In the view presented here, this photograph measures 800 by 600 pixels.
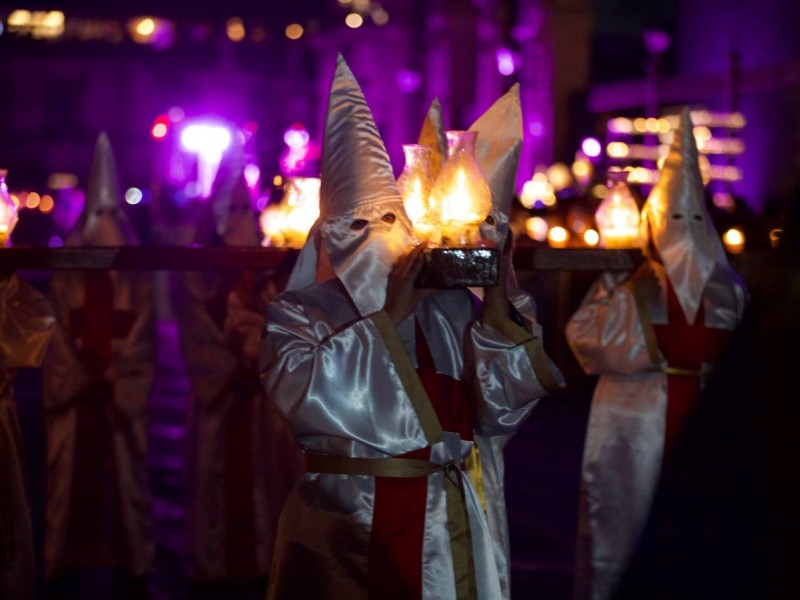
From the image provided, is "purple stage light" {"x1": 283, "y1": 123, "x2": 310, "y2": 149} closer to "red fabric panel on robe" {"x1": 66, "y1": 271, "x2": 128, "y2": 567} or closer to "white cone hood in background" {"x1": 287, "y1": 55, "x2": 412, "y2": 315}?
"red fabric panel on robe" {"x1": 66, "y1": 271, "x2": 128, "y2": 567}

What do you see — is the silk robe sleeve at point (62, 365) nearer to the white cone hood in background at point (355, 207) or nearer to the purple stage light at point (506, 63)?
the white cone hood in background at point (355, 207)

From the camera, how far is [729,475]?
2617 millimetres

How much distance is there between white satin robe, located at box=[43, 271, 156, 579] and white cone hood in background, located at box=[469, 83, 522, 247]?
2.63m

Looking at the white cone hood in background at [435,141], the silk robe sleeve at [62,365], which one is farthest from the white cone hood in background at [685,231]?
the silk robe sleeve at [62,365]

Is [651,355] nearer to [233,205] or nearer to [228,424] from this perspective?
[228,424]

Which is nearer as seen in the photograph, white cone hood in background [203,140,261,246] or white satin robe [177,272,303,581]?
white satin robe [177,272,303,581]

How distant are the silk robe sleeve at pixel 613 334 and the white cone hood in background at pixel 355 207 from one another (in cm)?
199

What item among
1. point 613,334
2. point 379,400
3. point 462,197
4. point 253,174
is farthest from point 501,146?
point 253,174

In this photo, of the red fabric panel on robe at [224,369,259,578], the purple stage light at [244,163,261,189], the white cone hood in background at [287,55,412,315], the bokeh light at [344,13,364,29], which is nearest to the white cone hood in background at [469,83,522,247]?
the white cone hood in background at [287,55,412,315]

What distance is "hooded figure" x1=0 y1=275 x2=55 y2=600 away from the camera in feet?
15.6

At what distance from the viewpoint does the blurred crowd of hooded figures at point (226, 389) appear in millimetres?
5199

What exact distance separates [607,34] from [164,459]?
1052 inches

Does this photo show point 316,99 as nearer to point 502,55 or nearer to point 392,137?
point 392,137

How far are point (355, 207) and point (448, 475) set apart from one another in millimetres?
869
